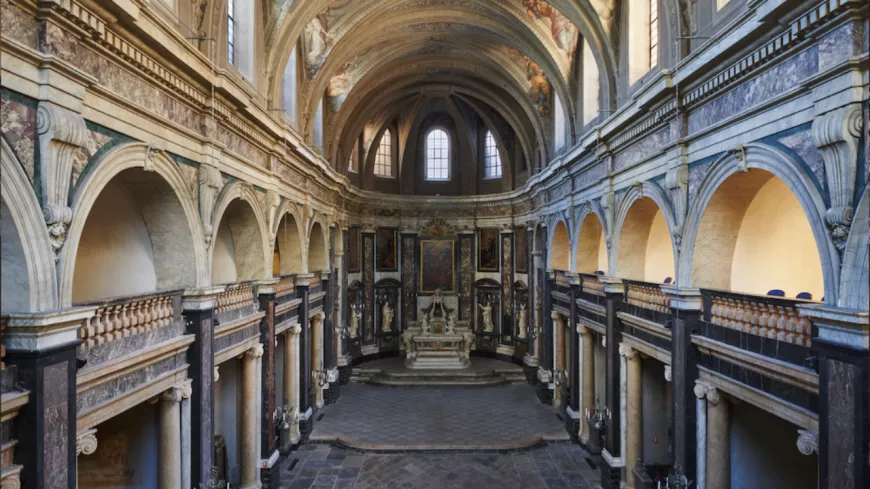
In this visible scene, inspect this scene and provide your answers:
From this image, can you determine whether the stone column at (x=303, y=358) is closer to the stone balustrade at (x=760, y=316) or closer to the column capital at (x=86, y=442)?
the column capital at (x=86, y=442)

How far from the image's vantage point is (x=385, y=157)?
25422 millimetres

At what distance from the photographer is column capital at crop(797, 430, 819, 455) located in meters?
5.54

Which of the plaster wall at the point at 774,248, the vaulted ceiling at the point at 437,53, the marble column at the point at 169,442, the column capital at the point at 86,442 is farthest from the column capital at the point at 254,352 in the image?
the plaster wall at the point at 774,248

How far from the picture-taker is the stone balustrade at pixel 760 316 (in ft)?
19.4

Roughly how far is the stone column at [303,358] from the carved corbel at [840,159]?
462 inches

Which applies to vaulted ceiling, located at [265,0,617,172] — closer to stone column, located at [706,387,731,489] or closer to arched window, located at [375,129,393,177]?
arched window, located at [375,129,393,177]

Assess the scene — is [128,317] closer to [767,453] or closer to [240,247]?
[240,247]

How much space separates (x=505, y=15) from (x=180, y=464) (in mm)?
13669

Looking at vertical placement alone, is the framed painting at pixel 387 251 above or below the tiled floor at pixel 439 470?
above

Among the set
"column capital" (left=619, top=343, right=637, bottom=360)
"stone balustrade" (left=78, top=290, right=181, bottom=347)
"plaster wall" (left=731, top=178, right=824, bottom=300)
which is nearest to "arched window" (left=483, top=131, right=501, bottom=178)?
"column capital" (left=619, top=343, right=637, bottom=360)

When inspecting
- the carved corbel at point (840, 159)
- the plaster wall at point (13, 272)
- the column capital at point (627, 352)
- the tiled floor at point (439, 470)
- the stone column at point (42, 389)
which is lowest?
the tiled floor at point (439, 470)

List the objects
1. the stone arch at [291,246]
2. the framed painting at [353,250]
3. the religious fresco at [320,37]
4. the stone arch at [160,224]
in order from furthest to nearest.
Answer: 1. the framed painting at [353,250]
2. the religious fresco at [320,37]
3. the stone arch at [291,246]
4. the stone arch at [160,224]

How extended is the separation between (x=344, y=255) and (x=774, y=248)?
15715mm

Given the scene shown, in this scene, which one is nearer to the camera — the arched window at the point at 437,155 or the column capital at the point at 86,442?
the column capital at the point at 86,442
